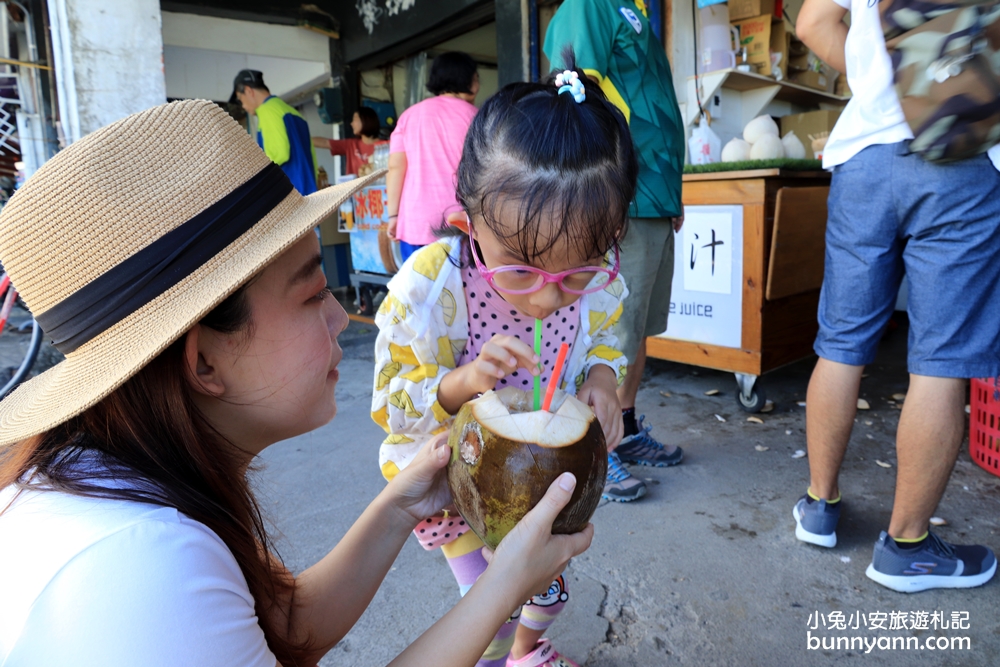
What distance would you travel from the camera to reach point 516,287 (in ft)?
3.66

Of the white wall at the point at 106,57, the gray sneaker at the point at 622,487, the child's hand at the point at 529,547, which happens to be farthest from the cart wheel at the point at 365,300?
the child's hand at the point at 529,547

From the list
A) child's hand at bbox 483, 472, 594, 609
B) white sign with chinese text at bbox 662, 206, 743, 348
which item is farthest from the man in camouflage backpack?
child's hand at bbox 483, 472, 594, 609

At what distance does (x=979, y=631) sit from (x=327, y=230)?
20.4 ft

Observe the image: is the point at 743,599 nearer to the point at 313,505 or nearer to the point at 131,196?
the point at 313,505

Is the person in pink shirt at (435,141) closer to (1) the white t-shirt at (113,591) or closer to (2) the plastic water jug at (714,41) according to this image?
(2) the plastic water jug at (714,41)

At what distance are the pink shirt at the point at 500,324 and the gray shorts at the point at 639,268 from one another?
106 cm

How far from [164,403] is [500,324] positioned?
68 centimetres

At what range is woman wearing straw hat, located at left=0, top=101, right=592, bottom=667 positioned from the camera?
590 mm

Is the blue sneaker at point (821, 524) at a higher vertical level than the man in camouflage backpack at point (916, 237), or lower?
lower

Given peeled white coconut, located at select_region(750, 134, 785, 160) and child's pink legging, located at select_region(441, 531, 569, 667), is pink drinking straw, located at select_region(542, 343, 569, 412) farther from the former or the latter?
peeled white coconut, located at select_region(750, 134, 785, 160)

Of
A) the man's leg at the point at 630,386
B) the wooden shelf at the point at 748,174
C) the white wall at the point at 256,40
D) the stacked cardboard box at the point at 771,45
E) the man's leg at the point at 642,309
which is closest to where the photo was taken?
the man's leg at the point at 642,309

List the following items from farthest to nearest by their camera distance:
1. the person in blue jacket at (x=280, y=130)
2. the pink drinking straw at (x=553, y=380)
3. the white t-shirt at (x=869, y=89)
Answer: the person in blue jacket at (x=280, y=130)
the white t-shirt at (x=869, y=89)
the pink drinking straw at (x=553, y=380)

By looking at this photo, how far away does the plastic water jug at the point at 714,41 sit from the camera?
405 cm

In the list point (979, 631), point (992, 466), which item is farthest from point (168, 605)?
point (992, 466)
